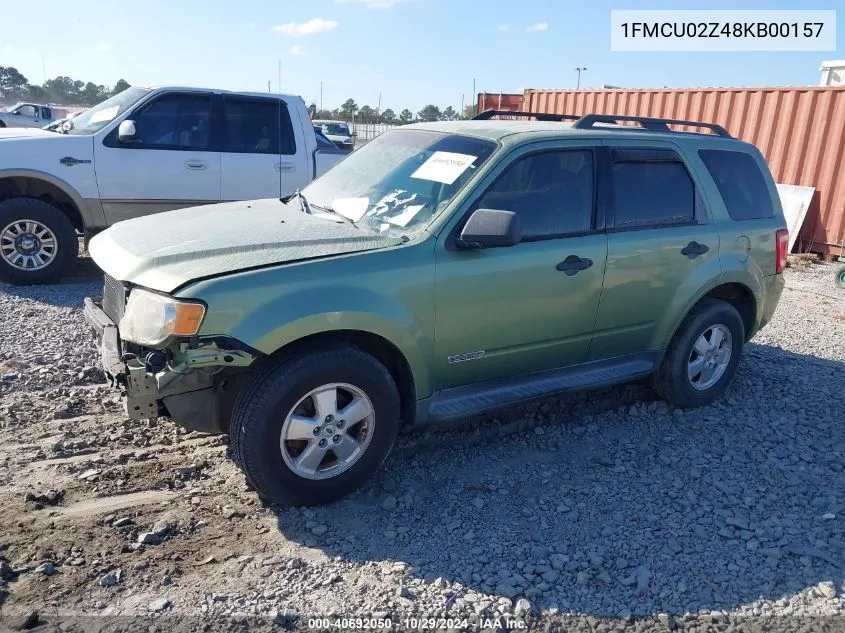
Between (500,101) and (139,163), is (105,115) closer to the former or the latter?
(139,163)

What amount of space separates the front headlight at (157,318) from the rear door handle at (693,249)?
121 inches

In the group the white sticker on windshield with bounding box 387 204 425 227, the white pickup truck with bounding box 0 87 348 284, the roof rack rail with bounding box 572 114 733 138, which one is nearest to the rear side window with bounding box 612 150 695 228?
the roof rack rail with bounding box 572 114 733 138

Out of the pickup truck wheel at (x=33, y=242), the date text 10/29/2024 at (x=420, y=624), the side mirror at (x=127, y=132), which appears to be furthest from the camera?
the side mirror at (x=127, y=132)

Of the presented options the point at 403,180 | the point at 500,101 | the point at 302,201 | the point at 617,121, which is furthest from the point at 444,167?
the point at 500,101

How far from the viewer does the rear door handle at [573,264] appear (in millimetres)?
4090

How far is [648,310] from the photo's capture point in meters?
4.58

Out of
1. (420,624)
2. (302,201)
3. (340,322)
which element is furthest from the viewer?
(302,201)

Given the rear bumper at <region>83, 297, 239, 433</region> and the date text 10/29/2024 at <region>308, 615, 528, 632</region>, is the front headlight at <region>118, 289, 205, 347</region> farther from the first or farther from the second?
the date text 10/29/2024 at <region>308, 615, 528, 632</region>

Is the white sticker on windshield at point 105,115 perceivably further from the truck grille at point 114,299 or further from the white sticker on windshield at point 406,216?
the white sticker on windshield at point 406,216

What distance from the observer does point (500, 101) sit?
67.7 ft

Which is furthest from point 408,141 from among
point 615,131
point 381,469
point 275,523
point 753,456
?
point 753,456

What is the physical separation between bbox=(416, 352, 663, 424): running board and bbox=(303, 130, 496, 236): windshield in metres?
0.94

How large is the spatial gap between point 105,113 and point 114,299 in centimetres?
470

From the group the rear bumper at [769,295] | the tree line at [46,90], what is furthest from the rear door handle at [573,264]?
the tree line at [46,90]
